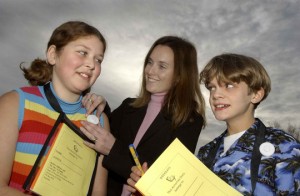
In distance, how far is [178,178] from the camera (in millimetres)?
1821

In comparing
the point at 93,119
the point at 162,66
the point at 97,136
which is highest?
the point at 162,66

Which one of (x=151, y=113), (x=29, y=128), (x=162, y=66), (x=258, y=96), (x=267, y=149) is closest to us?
(x=29, y=128)

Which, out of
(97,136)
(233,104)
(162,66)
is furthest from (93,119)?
(162,66)

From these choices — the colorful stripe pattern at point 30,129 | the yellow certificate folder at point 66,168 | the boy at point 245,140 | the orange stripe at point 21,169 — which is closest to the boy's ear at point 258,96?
the boy at point 245,140

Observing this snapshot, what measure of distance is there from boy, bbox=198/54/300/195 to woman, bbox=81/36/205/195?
1.83 ft

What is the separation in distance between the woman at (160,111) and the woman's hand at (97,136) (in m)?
0.07

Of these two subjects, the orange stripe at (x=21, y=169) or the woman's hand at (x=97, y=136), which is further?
the woman's hand at (x=97, y=136)

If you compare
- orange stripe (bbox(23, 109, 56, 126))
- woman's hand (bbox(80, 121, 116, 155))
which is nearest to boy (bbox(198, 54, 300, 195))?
woman's hand (bbox(80, 121, 116, 155))

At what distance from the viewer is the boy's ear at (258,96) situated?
2596 mm

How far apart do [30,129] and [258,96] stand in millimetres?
1874

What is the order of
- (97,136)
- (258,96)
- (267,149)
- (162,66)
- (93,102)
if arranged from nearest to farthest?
(267,149)
(97,136)
(93,102)
(258,96)
(162,66)

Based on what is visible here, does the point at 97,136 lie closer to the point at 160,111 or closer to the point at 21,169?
the point at 21,169

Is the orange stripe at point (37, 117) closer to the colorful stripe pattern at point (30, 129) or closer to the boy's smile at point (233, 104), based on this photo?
the colorful stripe pattern at point (30, 129)

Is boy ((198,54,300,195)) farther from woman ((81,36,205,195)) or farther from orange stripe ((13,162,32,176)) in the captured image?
orange stripe ((13,162,32,176))
